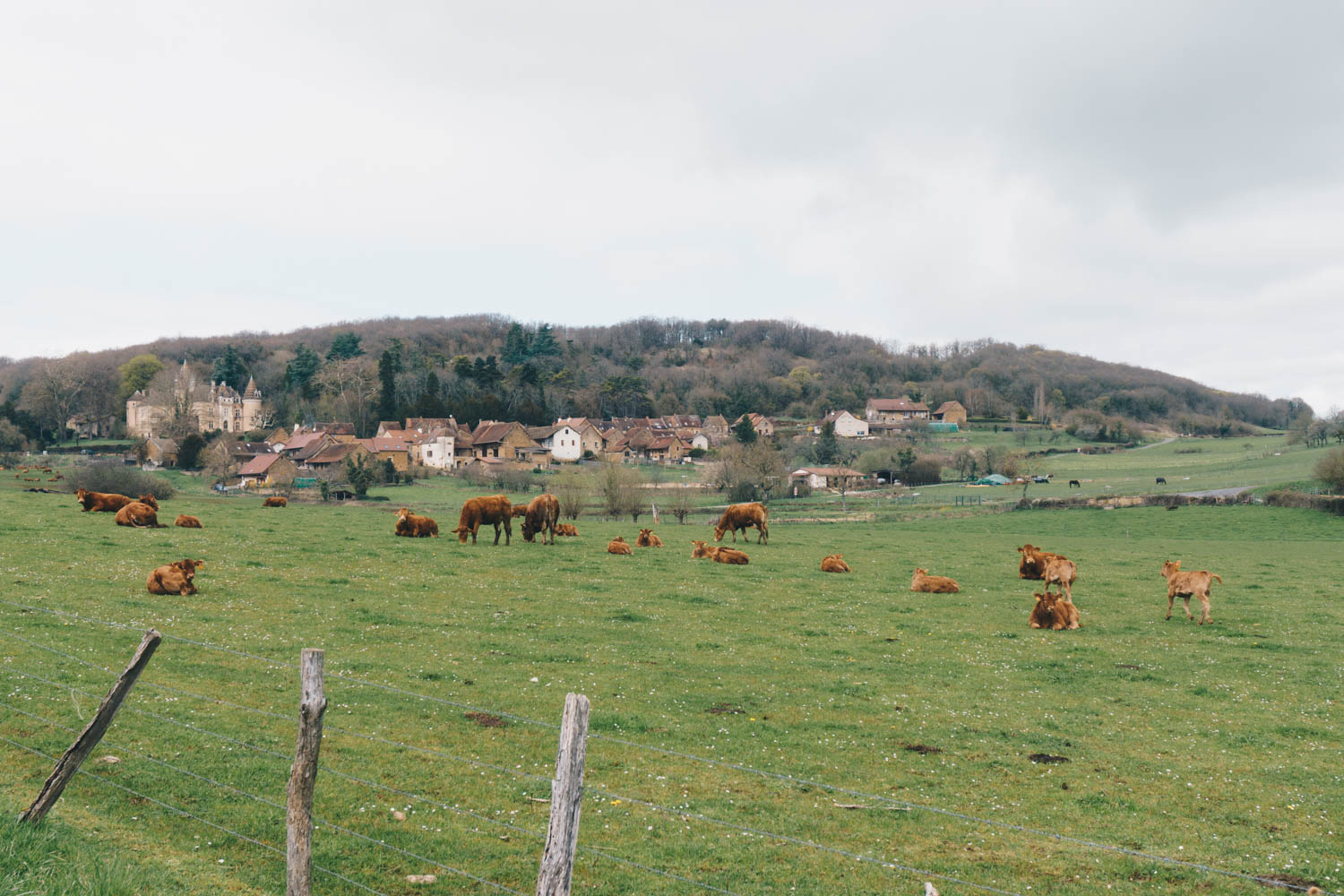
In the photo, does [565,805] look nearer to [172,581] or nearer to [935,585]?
[172,581]

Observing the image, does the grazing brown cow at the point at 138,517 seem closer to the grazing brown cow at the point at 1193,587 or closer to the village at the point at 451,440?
the grazing brown cow at the point at 1193,587

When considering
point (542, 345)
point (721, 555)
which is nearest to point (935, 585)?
point (721, 555)

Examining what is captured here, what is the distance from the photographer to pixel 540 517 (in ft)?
98.0

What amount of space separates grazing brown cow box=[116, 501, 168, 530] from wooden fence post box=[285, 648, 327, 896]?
25683mm

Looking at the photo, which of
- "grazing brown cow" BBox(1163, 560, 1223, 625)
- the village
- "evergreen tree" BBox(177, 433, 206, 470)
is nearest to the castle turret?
the village

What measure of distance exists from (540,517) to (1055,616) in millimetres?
17599

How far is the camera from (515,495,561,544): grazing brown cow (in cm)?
2970

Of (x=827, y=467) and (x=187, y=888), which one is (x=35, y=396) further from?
(x=187, y=888)

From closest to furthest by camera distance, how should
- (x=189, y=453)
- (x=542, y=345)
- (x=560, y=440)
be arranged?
(x=189, y=453)
(x=560, y=440)
(x=542, y=345)

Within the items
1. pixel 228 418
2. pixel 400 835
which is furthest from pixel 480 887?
pixel 228 418

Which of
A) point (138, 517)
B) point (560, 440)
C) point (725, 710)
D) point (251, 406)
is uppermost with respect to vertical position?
point (251, 406)

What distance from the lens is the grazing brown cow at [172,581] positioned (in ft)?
54.6

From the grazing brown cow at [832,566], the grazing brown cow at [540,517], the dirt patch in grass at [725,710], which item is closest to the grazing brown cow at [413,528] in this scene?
the grazing brown cow at [540,517]

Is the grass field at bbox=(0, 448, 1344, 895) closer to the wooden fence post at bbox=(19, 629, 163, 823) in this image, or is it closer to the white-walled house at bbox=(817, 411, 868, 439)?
the wooden fence post at bbox=(19, 629, 163, 823)
